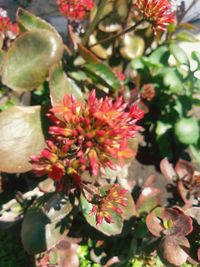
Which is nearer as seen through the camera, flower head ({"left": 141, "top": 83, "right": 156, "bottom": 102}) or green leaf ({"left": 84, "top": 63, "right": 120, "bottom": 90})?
green leaf ({"left": 84, "top": 63, "right": 120, "bottom": 90})

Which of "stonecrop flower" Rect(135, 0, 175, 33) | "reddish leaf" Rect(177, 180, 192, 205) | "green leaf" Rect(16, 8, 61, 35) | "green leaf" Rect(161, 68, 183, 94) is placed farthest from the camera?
"green leaf" Rect(161, 68, 183, 94)

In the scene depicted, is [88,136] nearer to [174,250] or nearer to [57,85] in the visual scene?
[57,85]

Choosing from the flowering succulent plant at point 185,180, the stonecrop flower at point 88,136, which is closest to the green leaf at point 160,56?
the flowering succulent plant at point 185,180

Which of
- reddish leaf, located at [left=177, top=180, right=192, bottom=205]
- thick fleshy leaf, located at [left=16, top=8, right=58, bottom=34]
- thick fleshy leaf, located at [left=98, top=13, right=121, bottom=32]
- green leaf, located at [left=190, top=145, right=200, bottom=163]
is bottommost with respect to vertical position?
reddish leaf, located at [left=177, top=180, right=192, bottom=205]

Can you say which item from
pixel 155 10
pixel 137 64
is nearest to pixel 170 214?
pixel 155 10

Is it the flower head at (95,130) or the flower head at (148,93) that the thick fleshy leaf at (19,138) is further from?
the flower head at (148,93)

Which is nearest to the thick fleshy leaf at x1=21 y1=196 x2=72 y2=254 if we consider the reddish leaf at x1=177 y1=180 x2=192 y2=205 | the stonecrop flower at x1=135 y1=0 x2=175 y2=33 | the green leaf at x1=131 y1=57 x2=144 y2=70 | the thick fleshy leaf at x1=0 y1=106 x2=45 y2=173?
the thick fleshy leaf at x1=0 y1=106 x2=45 y2=173

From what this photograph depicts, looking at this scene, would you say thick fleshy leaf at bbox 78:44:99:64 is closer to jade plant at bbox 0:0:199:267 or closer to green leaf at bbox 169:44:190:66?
jade plant at bbox 0:0:199:267
